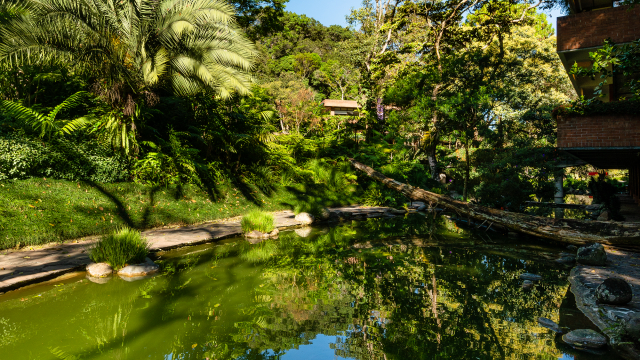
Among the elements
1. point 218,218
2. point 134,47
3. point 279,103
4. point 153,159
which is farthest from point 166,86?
point 279,103

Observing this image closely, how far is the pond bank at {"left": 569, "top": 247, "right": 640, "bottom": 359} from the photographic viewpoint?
389 cm

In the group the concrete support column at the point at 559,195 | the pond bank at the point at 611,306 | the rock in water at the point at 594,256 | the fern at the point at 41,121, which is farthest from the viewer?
the concrete support column at the point at 559,195

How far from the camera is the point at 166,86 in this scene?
12.1 m

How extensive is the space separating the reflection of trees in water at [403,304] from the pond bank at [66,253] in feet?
5.25

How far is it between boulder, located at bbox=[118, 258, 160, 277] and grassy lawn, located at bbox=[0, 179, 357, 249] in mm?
2390

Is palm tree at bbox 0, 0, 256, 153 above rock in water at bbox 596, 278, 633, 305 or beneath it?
above

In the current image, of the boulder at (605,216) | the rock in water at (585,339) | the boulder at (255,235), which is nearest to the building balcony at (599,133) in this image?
the boulder at (605,216)

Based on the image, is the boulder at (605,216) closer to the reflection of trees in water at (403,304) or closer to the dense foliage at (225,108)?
the dense foliage at (225,108)

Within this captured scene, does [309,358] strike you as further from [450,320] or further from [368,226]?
[368,226]

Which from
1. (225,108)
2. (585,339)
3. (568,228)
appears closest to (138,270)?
(585,339)

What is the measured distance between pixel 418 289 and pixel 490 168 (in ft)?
27.5

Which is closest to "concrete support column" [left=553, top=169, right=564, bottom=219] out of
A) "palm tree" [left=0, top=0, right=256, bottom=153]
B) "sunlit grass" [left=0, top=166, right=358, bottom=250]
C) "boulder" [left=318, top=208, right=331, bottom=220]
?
"boulder" [left=318, top=208, right=331, bottom=220]

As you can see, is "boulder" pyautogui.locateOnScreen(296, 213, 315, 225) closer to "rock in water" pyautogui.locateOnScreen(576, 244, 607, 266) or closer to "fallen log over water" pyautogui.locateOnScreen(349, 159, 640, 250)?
"fallen log over water" pyautogui.locateOnScreen(349, 159, 640, 250)

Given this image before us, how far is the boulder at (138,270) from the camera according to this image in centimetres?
617
